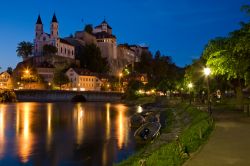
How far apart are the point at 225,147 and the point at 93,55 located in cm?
17110

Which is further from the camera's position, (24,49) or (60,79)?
(24,49)

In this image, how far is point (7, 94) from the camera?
141 meters

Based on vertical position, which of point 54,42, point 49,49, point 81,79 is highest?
point 54,42

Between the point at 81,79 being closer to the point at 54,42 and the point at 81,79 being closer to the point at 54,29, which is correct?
the point at 54,42

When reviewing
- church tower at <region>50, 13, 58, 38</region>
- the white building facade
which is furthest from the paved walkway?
church tower at <region>50, 13, 58, 38</region>

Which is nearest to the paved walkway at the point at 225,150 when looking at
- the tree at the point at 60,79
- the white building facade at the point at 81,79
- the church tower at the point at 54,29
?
the tree at the point at 60,79

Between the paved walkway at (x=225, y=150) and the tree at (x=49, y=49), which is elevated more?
the tree at (x=49, y=49)

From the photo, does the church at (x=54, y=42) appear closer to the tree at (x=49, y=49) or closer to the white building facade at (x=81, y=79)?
the tree at (x=49, y=49)

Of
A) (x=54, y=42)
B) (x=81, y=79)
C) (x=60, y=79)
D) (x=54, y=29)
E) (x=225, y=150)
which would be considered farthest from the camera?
(x=54, y=29)

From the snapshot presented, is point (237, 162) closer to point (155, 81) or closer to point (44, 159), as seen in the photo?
point (44, 159)

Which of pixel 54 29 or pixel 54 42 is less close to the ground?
pixel 54 29

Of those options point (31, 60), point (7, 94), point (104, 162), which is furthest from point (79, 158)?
point (31, 60)

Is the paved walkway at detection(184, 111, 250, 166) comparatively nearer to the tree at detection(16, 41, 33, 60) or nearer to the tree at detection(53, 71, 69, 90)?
the tree at detection(53, 71, 69, 90)

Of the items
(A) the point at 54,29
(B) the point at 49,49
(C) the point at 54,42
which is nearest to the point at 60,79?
(B) the point at 49,49
